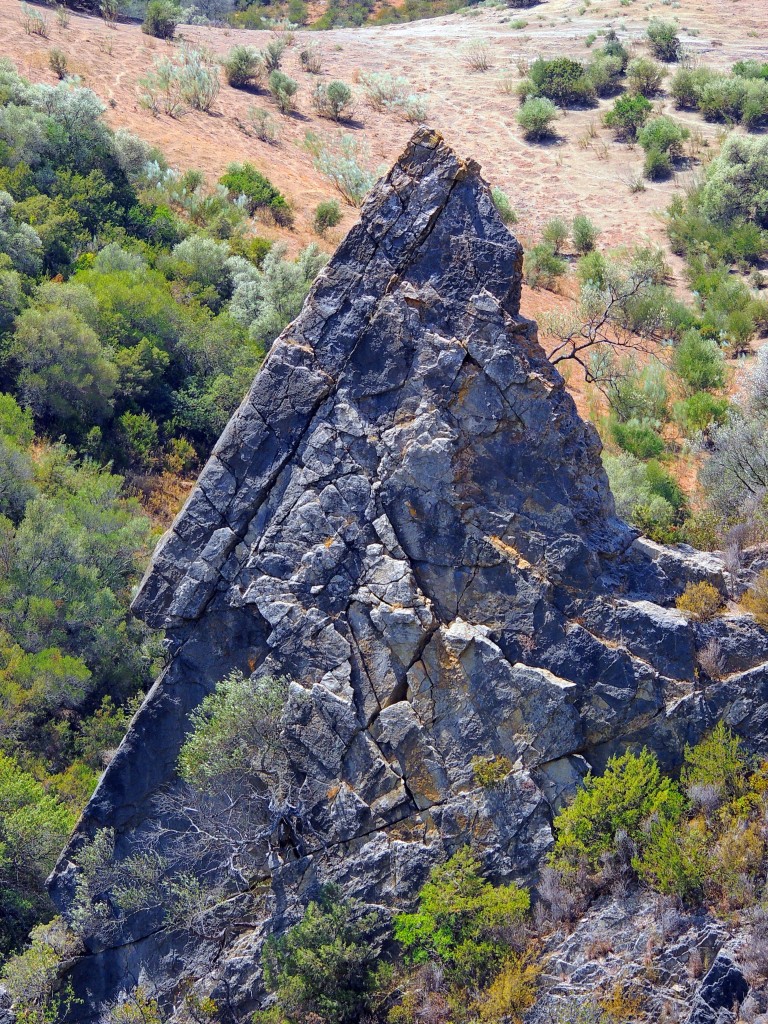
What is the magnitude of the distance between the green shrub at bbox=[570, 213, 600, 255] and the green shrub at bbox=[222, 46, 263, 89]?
17.3 meters

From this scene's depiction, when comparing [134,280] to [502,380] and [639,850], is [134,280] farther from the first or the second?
[639,850]

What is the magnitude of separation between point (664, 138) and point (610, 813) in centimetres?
3031

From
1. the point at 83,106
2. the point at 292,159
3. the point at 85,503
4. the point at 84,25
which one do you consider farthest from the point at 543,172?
the point at 85,503

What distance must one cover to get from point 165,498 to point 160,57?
26.1m

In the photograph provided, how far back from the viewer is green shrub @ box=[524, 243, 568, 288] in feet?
92.9

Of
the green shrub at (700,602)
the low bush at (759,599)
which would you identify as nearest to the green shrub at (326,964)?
the green shrub at (700,602)

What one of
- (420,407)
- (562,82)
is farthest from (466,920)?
(562,82)

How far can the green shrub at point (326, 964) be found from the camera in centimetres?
1066

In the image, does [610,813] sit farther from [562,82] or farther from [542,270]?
[562,82]

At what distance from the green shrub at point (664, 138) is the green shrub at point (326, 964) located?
30812mm

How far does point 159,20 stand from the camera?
137 ft

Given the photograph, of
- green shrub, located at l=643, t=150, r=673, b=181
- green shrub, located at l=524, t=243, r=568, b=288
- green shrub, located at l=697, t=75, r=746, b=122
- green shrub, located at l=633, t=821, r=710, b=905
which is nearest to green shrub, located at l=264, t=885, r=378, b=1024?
green shrub, located at l=633, t=821, r=710, b=905

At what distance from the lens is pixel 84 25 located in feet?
130

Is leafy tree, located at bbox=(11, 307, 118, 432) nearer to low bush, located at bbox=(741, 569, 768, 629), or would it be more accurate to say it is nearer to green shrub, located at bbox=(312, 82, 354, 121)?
low bush, located at bbox=(741, 569, 768, 629)
